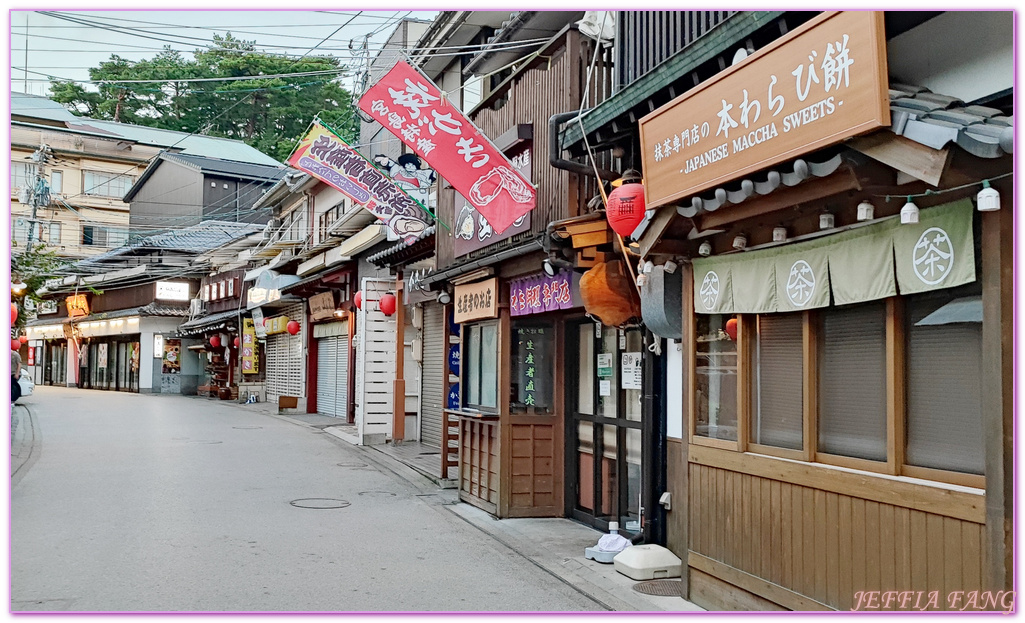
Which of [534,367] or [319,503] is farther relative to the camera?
[319,503]

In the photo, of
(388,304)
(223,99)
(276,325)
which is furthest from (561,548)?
(223,99)

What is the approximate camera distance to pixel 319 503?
1344cm

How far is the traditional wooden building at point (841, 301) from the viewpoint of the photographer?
5.32 meters

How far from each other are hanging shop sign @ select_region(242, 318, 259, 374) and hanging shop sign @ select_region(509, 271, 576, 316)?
92.1 ft

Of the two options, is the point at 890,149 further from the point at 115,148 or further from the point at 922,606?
the point at 115,148

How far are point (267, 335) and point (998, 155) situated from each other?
118ft

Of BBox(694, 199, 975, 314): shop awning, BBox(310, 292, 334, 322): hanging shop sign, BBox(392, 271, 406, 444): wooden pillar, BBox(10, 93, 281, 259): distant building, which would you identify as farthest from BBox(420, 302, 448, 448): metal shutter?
BBox(10, 93, 281, 259): distant building

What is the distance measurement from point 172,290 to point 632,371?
136 feet

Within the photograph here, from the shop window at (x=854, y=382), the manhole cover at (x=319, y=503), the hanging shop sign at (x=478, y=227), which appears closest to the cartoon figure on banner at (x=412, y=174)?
the hanging shop sign at (x=478, y=227)

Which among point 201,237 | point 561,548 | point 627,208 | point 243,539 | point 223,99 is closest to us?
point 627,208

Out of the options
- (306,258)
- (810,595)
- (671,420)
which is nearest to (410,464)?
(671,420)

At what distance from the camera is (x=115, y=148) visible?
5022 centimetres
